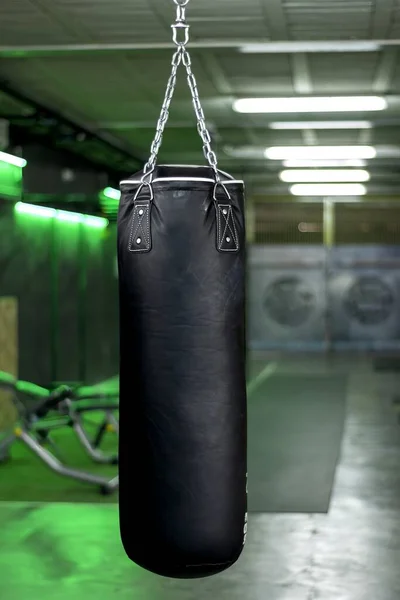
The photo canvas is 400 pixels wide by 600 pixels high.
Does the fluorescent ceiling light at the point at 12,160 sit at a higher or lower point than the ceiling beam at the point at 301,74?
lower

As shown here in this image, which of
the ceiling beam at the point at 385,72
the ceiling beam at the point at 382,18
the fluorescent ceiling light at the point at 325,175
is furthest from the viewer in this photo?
the fluorescent ceiling light at the point at 325,175

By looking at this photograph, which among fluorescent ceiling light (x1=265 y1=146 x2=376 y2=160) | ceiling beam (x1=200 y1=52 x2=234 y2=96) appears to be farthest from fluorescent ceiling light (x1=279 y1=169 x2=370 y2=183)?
ceiling beam (x1=200 y1=52 x2=234 y2=96)

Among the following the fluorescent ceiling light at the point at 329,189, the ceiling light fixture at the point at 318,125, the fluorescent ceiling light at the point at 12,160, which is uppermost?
the ceiling light fixture at the point at 318,125

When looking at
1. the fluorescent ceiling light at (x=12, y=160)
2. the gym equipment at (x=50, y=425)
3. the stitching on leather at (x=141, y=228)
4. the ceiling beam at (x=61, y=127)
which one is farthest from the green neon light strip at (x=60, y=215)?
the stitching on leather at (x=141, y=228)

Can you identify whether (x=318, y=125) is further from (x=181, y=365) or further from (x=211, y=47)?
(x=181, y=365)

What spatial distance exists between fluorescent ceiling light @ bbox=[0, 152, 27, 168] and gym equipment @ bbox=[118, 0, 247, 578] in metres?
5.28

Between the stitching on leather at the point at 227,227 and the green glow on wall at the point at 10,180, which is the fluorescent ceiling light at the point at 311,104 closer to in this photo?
the green glow on wall at the point at 10,180

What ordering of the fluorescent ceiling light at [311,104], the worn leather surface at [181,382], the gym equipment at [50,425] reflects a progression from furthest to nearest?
the fluorescent ceiling light at [311,104], the gym equipment at [50,425], the worn leather surface at [181,382]

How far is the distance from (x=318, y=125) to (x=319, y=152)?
6.67 ft

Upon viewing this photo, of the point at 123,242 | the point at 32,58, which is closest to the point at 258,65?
the point at 32,58

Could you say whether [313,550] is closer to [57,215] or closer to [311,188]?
[57,215]

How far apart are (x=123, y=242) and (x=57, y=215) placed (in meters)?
7.03

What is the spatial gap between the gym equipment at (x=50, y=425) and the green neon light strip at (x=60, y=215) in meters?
2.29

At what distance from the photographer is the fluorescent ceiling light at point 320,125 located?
31.3 ft
